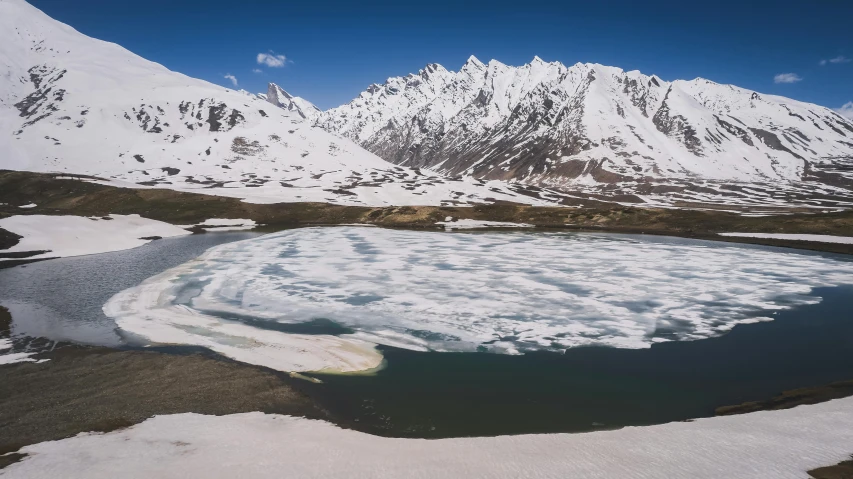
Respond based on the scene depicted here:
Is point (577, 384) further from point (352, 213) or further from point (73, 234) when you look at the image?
point (352, 213)

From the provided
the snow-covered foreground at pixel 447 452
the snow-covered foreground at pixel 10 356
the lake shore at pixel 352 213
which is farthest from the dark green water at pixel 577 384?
the lake shore at pixel 352 213

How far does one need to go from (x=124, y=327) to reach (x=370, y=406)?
61.5 feet

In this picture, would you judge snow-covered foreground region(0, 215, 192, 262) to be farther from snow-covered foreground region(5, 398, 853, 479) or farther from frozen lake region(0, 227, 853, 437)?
snow-covered foreground region(5, 398, 853, 479)

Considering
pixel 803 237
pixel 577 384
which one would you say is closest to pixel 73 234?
pixel 577 384

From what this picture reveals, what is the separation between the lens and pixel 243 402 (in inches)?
684

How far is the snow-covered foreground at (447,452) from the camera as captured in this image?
1207cm

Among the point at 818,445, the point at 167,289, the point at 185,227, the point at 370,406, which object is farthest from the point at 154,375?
the point at 185,227

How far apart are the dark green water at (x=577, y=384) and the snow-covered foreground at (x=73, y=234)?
193 ft

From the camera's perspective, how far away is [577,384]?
1958 centimetres

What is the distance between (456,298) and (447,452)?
2131 cm

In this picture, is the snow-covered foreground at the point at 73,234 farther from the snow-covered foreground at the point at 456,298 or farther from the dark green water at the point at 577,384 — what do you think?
the dark green water at the point at 577,384

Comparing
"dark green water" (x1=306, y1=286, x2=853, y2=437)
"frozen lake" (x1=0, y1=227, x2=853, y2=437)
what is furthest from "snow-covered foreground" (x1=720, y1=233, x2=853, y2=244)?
"dark green water" (x1=306, y1=286, x2=853, y2=437)

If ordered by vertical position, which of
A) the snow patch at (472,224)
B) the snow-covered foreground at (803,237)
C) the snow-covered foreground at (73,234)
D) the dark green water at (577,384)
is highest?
the snow-covered foreground at (803,237)

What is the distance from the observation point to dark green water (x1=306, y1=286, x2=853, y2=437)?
16.5 m
